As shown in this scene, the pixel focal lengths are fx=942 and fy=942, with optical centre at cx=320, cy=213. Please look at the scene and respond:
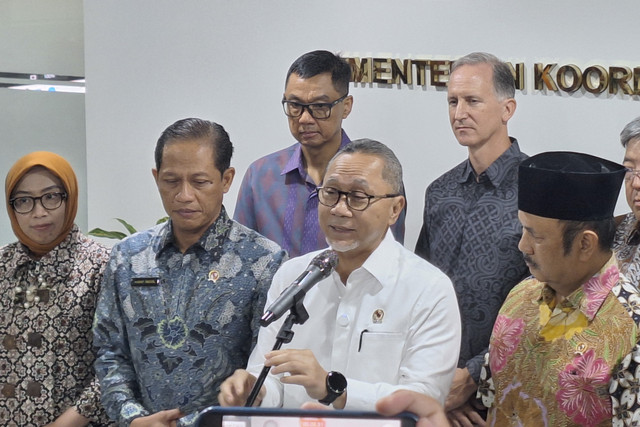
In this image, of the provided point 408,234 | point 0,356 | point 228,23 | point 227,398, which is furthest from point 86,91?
point 227,398

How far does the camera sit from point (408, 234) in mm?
4637

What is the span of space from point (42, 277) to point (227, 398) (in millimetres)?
1223

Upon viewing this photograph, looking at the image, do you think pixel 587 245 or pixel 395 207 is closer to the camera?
pixel 587 245

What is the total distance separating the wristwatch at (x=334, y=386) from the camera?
2266 mm

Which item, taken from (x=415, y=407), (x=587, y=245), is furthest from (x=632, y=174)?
(x=415, y=407)

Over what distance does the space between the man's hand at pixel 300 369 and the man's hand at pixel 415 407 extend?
549 millimetres

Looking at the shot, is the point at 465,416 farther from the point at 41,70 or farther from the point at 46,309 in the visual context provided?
the point at 41,70

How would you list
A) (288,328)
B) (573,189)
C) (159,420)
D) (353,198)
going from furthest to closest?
(159,420) < (353,198) < (573,189) < (288,328)

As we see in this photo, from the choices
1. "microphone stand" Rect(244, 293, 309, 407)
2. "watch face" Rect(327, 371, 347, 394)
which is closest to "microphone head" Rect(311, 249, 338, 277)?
"microphone stand" Rect(244, 293, 309, 407)

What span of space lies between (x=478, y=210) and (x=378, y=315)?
811 millimetres

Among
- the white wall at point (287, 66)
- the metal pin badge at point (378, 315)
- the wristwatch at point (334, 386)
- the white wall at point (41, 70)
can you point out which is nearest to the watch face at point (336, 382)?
the wristwatch at point (334, 386)

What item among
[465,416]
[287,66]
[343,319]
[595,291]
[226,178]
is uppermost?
[287,66]

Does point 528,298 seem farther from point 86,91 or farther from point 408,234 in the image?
point 86,91

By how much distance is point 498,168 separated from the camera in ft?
11.0
